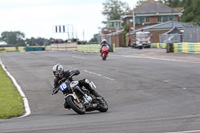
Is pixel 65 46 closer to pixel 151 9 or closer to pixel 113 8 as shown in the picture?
pixel 151 9

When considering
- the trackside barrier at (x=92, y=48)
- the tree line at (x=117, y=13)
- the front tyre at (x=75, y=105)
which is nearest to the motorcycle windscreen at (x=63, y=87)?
the front tyre at (x=75, y=105)

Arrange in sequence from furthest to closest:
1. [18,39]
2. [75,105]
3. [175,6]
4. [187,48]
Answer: [18,39]
[175,6]
[187,48]
[75,105]

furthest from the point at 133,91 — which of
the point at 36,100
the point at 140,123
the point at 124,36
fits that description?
the point at 124,36

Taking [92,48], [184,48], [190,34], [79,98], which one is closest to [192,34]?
[190,34]

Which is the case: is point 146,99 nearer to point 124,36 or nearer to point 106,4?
point 124,36

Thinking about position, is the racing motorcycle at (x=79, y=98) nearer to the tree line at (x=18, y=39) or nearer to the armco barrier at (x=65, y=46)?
the armco barrier at (x=65, y=46)

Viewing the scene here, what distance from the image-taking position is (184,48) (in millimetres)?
41844

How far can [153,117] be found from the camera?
362 inches

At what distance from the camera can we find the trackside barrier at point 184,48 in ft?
129

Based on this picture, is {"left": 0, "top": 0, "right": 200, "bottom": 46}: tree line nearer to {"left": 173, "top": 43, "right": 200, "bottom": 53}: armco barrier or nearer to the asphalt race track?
{"left": 173, "top": 43, "right": 200, "bottom": 53}: armco barrier

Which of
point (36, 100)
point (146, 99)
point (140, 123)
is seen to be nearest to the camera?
point (140, 123)

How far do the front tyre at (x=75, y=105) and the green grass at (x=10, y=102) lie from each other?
5.55 feet

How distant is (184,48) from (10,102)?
30571mm

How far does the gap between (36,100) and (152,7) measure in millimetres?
90164
